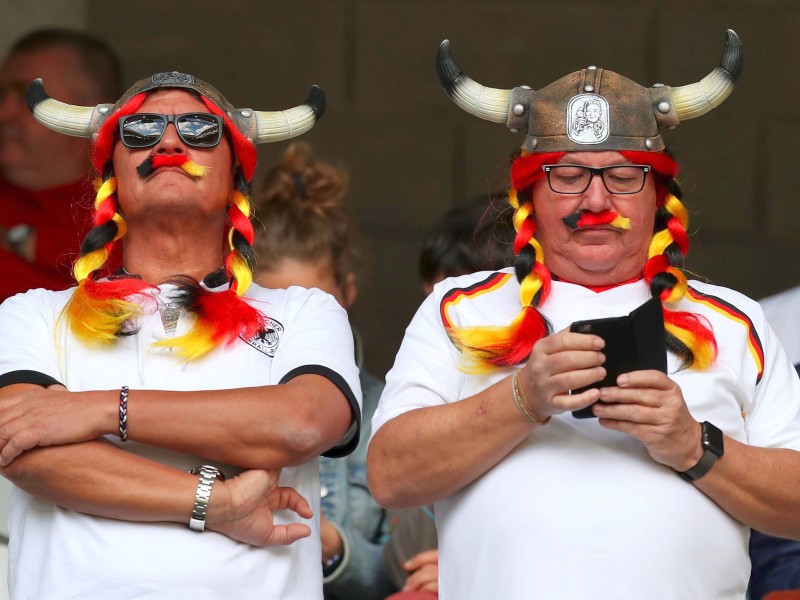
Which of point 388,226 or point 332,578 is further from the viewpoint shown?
point 388,226

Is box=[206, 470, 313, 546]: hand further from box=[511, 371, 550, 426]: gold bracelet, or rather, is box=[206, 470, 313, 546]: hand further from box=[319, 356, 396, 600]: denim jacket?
box=[319, 356, 396, 600]: denim jacket

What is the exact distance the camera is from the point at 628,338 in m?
2.83

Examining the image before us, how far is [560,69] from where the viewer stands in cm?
606

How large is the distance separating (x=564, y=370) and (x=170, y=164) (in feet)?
3.66

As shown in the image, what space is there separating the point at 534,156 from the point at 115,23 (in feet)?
10.7

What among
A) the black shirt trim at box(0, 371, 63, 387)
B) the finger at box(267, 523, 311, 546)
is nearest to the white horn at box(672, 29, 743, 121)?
the finger at box(267, 523, 311, 546)

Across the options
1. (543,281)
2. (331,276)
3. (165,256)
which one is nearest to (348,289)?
(331,276)

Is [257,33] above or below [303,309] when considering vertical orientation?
above

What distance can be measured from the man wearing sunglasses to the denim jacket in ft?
2.88

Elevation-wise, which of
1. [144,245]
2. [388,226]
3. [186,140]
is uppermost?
[186,140]

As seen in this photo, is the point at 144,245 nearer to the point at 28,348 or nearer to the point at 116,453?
the point at 28,348

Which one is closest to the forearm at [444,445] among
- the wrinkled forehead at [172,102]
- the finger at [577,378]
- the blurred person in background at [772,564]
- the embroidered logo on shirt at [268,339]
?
the finger at [577,378]

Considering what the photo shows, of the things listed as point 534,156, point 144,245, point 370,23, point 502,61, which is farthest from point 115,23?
point 534,156

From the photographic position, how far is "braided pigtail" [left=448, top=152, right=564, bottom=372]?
314cm
